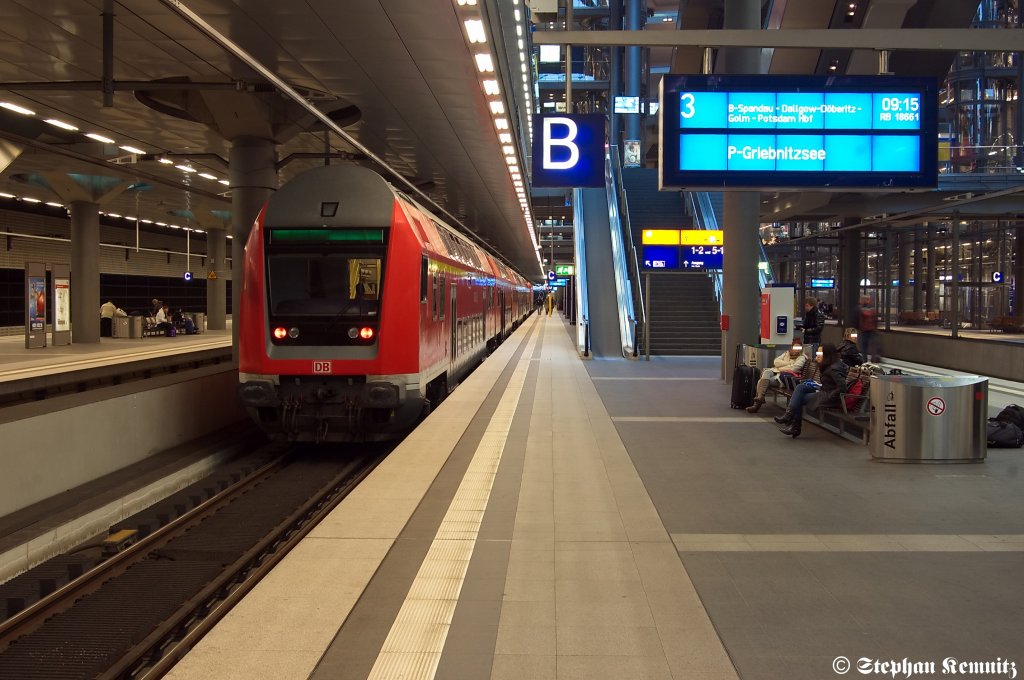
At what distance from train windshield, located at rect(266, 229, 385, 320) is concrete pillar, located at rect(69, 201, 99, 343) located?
715 inches

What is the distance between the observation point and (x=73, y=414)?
25.7ft

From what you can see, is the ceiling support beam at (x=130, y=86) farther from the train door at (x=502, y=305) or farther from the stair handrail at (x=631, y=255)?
the train door at (x=502, y=305)

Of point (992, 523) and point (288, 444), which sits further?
point (288, 444)

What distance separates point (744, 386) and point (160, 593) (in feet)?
27.2

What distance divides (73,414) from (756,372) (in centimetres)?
862

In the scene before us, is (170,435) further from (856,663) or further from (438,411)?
(856,663)

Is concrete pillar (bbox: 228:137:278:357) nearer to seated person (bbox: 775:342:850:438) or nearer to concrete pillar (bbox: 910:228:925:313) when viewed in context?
seated person (bbox: 775:342:850:438)

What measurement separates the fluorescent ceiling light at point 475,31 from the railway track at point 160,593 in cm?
545

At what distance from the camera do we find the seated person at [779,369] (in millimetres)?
10734

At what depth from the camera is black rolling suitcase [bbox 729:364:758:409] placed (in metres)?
11.5

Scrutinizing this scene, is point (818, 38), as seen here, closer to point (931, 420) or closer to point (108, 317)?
point (931, 420)

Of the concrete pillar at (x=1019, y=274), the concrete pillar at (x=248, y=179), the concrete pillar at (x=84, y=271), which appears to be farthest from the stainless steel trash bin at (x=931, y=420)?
the concrete pillar at (x=84, y=271)

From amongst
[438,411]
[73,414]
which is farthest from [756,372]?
[73,414]

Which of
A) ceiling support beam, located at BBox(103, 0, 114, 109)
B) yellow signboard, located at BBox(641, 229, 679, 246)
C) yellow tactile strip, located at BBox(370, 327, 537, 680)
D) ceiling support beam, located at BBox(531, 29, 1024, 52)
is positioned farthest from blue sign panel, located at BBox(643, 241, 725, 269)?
ceiling support beam, located at BBox(103, 0, 114, 109)
